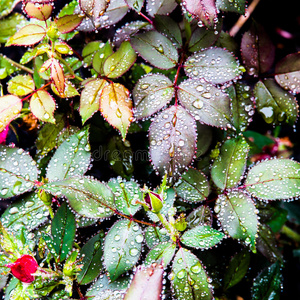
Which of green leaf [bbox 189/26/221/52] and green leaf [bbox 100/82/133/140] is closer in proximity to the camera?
green leaf [bbox 100/82/133/140]

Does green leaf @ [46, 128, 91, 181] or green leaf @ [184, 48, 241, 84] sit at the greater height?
green leaf @ [184, 48, 241, 84]

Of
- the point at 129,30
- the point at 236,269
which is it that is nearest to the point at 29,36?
the point at 129,30

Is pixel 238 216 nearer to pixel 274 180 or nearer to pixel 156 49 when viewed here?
pixel 274 180

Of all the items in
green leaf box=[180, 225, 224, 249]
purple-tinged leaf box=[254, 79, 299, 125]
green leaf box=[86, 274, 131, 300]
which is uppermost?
purple-tinged leaf box=[254, 79, 299, 125]

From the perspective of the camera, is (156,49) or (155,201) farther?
(156,49)

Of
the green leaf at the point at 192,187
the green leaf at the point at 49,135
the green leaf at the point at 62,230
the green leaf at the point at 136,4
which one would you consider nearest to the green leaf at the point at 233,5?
the green leaf at the point at 136,4

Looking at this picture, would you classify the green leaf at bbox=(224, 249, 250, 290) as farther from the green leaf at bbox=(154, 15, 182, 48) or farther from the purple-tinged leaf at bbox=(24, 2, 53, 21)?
the purple-tinged leaf at bbox=(24, 2, 53, 21)

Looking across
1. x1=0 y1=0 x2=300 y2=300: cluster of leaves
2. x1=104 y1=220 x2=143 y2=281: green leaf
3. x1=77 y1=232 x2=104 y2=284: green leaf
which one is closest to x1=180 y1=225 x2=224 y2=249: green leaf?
x1=0 y1=0 x2=300 y2=300: cluster of leaves
